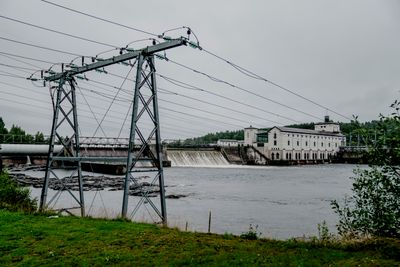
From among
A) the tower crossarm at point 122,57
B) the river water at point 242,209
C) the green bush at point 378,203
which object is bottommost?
the river water at point 242,209

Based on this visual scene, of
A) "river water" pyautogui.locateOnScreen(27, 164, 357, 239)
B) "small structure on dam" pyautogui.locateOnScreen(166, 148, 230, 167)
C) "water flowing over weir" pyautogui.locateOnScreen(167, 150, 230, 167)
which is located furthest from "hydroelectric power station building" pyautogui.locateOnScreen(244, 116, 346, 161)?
"river water" pyautogui.locateOnScreen(27, 164, 357, 239)

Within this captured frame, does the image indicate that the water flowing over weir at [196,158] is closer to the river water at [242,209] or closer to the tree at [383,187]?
the river water at [242,209]

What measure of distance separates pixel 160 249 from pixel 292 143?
10723 cm

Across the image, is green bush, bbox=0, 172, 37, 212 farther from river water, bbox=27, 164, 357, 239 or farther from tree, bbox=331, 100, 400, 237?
tree, bbox=331, 100, 400, 237

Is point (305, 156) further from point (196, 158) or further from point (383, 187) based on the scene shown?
point (383, 187)

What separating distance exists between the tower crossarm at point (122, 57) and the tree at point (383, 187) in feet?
25.6

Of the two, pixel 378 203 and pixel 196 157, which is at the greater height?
pixel 196 157

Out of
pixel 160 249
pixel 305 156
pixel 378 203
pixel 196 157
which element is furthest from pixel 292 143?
pixel 160 249

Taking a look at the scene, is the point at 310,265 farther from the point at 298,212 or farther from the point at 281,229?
the point at 298,212

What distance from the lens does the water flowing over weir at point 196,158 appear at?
84.2 m

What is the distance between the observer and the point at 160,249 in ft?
30.6

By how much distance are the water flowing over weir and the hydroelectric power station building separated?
61.8ft

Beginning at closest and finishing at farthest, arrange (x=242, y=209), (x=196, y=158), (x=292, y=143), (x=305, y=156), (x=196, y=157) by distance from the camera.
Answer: (x=242, y=209) → (x=196, y=158) → (x=196, y=157) → (x=292, y=143) → (x=305, y=156)

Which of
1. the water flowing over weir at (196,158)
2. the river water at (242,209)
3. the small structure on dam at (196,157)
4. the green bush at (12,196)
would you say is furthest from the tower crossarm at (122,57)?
the water flowing over weir at (196,158)
